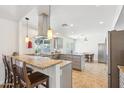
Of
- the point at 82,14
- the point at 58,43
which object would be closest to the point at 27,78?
the point at 82,14

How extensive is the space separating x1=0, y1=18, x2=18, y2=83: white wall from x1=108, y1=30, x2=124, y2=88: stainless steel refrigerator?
10.6ft

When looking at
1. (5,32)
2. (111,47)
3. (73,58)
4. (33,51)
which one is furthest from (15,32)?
(73,58)

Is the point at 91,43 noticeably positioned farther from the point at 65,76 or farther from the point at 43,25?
the point at 65,76

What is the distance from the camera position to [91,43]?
11.9m

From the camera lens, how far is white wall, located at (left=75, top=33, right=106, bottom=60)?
1128 cm

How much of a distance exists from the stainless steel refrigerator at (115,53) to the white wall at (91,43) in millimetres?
8634

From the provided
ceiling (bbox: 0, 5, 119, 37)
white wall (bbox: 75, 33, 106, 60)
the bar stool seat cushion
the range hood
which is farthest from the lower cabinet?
white wall (bbox: 75, 33, 106, 60)

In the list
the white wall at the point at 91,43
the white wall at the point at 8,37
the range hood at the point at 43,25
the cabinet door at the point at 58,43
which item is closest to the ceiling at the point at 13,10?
the white wall at the point at 8,37

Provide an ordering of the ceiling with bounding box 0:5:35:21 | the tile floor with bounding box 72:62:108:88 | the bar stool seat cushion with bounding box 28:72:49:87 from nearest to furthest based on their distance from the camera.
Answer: the bar stool seat cushion with bounding box 28:72:49:87 < the ceiling with bounding box 0:5:35:21 < the tile floor with bounding box 72:62:108:88

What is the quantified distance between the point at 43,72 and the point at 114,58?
1652 millimetres

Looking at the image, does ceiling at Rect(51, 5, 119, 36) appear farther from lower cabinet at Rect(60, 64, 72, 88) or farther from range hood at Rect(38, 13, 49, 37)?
lower cabinet at Rect(60, 64, 72, 88)

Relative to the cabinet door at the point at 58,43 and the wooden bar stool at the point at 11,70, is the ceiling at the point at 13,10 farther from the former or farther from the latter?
the cabinet door at the point at 58,43

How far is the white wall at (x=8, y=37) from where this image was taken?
13.0ft

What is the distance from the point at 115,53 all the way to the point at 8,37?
3.41m
